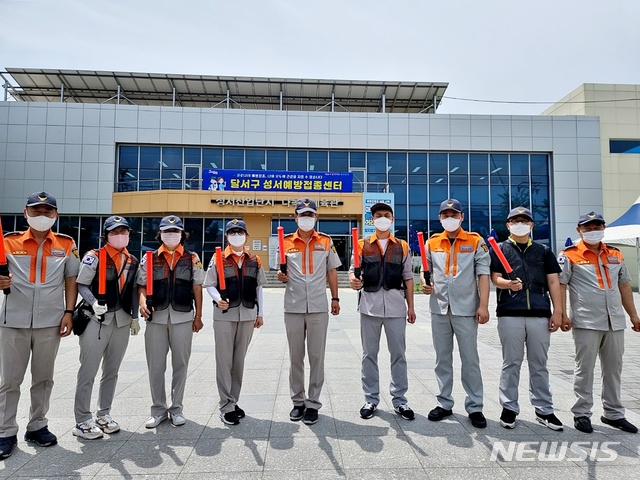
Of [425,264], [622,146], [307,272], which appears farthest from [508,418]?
[622,146]

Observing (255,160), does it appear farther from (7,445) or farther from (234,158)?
(7,445)

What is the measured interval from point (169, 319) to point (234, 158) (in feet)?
78.7

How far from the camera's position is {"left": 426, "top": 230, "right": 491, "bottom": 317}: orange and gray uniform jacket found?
4.09 m

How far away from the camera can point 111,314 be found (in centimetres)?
373

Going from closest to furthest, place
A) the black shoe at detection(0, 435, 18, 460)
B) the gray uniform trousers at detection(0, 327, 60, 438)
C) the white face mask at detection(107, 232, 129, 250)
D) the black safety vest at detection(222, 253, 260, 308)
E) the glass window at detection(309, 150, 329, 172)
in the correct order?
the black shoe at detection(0, 435, 18, 460), the gray uniform trousers at detection(0, 327, 60, 438), the white face mask at detection(107, 232, 129, 250), the black safety vest at detection(222, 253, 260, 308), the glass window at detection(309, 150, 329, 172)

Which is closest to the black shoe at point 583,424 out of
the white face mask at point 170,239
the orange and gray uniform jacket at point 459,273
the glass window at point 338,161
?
the orange and gray uniform jacket at point 459,273

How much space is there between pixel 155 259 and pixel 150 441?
167cm

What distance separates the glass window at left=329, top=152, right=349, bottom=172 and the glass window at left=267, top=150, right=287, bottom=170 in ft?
10.2

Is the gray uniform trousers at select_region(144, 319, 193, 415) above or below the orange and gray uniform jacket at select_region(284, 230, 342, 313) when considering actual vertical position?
below

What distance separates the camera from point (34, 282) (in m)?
3.51

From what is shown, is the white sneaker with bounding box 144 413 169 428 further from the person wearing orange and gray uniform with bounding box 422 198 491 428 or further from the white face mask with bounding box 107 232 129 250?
the person wearing orange and gray uniform with bounding box 422 198 491 428

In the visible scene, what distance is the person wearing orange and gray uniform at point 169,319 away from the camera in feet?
12.9

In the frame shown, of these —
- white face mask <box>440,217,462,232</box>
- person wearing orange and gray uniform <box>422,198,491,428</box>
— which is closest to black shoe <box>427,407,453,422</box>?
person wearing orange and gray uniform <box>422,198,491,428</box>

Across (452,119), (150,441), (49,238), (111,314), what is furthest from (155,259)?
(452,119)
